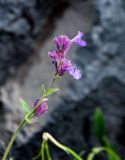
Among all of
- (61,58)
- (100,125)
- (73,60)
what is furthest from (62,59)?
(73,60)

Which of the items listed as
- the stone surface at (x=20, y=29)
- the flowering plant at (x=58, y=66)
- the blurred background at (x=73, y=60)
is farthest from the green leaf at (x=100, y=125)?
the flowering plant at (x=58, y=66)

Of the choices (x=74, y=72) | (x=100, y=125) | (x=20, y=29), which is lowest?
(x=74, y=72)

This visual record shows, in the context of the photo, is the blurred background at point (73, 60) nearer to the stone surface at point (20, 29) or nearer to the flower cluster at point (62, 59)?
the stone surface at point (20, 29)

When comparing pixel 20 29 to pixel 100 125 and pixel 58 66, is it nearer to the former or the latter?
pixel 100 125

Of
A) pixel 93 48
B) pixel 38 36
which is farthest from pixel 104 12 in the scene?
pixel 38 36

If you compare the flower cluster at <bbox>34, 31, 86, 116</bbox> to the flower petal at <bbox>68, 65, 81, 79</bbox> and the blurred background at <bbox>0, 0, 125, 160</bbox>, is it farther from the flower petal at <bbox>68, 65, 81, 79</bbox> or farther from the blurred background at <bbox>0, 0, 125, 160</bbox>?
the blurred background at <bbox>0, 0, 125, 160</bbox>

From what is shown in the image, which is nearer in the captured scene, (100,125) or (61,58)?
(61,58)
